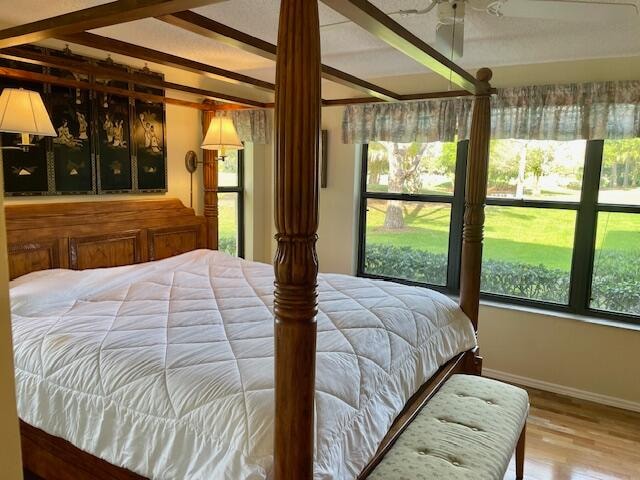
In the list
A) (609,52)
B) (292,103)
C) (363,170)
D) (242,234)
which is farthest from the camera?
(242,234)

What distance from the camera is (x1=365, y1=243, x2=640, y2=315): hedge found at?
3326mm

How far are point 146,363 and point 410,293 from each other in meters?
1.47

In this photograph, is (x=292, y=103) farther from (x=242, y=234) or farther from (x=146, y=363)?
(x=242, y=234)

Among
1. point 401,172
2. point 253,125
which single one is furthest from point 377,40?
point 253,125

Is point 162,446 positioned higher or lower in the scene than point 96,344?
lower

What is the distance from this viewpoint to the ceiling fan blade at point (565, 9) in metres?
1.87

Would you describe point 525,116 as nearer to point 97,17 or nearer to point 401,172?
point 401,172

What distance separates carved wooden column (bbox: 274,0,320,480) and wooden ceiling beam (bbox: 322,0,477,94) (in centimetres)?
16

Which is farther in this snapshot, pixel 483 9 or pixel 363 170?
pixel 363 170

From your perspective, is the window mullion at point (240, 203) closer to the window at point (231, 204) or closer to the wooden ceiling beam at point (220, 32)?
the window at point (231, 204)

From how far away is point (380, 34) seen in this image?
1437 mm

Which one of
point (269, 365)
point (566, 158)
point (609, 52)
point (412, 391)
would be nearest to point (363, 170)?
point (566, 158)

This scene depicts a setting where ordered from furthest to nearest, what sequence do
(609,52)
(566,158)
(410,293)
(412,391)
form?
(566,158) < (609,52) < (410,293) < (412,391)

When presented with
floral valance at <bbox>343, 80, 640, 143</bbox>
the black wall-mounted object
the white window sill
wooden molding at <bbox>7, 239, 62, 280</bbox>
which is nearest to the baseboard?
the white window sill
